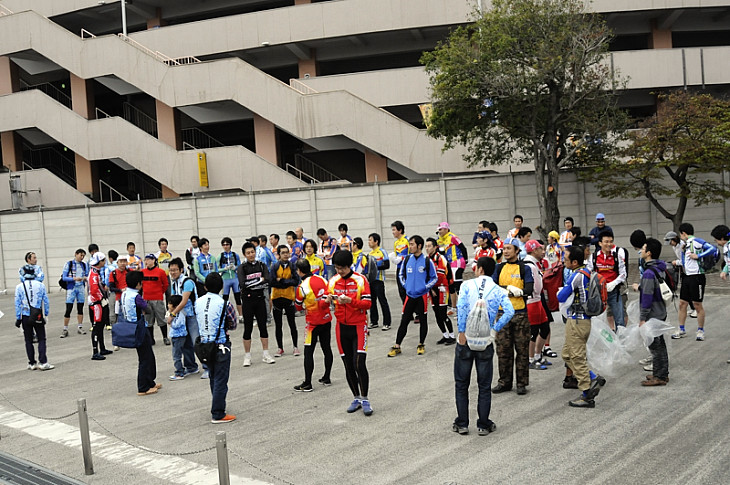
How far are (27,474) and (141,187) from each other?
2959cm

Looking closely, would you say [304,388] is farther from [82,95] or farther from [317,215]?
[82,95]

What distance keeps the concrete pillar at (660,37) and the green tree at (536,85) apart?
907cm

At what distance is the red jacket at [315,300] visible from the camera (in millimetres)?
8742

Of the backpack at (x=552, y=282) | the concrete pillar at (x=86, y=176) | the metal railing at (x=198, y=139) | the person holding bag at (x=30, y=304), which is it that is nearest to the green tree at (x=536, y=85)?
the backpack at (x=552, y=282)

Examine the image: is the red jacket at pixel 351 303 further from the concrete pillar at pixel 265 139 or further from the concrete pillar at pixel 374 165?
the concrete pillar at pixel 265 139

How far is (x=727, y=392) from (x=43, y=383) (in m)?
9.96

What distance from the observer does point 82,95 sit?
31.4m

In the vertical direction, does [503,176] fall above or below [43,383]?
above

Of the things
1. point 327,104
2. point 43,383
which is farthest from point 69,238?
point 43,383

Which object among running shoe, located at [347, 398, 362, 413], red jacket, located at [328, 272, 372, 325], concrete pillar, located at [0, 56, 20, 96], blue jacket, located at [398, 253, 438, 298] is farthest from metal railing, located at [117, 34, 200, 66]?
running shoe, located at [347, 398, 362, 413]

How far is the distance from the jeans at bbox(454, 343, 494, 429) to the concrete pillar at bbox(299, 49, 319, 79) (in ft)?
80.2

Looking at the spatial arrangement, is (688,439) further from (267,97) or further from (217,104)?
(217,104)

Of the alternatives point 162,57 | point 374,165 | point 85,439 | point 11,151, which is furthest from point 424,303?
point 11,151

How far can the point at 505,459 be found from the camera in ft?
20.4
